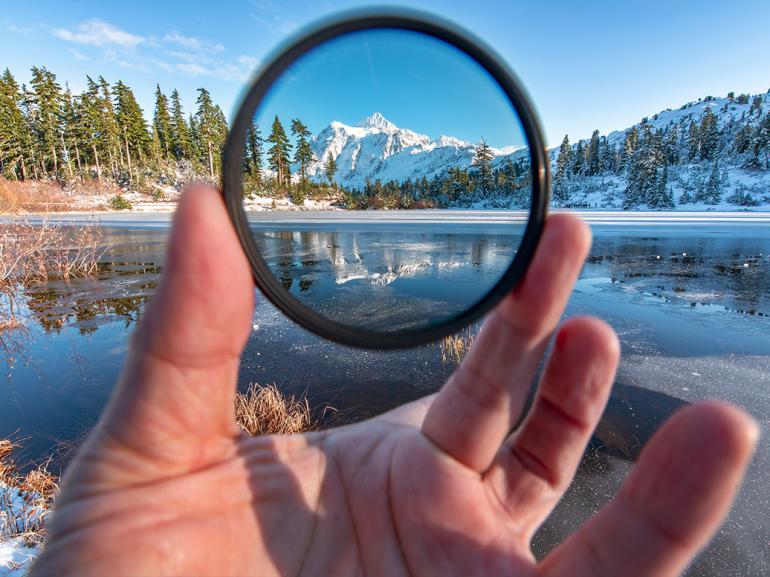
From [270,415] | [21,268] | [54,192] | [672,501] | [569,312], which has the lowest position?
[270,415]

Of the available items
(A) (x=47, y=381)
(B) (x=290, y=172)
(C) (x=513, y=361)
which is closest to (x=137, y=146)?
(A) (x=47, y=381)

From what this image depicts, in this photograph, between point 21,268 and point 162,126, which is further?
point 162,126

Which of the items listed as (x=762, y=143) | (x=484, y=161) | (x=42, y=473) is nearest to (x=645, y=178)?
(x=762, y=143)

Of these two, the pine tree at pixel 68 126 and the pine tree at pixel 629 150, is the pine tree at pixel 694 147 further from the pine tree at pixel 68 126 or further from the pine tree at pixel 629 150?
the pine tree at pixel 68 126

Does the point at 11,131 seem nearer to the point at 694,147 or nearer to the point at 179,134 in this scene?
the point at 179,134

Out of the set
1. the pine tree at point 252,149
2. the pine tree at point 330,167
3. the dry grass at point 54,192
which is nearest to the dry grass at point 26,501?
the pine tree at point 252,149

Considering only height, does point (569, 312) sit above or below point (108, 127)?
below

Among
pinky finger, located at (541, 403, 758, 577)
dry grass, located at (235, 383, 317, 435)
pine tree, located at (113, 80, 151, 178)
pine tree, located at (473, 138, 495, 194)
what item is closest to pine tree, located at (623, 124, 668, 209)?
pine tree, located at (473, 138, 495, 194)

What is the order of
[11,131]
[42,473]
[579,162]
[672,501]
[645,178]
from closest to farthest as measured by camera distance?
[672,501], [42,473], [645,178], [11,131], [579,162]
